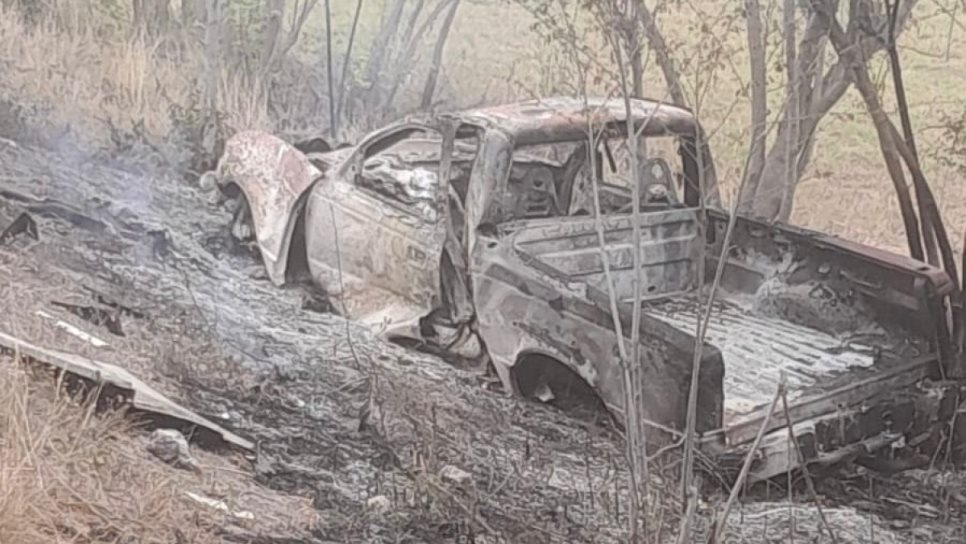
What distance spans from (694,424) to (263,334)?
1.10 meters

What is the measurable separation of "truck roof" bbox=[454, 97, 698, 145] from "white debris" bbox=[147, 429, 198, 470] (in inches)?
47.4

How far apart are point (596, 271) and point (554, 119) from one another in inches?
16.2

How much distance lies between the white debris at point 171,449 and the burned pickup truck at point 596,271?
2.38ft

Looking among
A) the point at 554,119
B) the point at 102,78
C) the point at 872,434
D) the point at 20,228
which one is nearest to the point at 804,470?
the point at 872,434

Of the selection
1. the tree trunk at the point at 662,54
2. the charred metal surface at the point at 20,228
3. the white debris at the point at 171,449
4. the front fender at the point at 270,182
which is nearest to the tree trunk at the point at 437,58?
the front fender at the point at 270,182

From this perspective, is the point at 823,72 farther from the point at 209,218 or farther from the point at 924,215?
the point at 209,218

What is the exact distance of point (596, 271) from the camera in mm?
3447

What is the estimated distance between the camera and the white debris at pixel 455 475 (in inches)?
117

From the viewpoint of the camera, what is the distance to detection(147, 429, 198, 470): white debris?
9.32ft

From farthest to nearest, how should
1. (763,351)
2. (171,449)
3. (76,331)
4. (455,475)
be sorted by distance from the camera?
(763,351) < (76,331) < (455,475) < (171,449)

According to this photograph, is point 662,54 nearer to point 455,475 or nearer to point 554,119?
point 554,119

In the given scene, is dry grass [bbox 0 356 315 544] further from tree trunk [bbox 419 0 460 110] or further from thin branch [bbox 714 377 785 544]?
tree trunk [bbox 419 0 460 110]

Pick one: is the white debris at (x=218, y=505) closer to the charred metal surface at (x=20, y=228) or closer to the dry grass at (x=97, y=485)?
the dry grass at (x=97, y=485)

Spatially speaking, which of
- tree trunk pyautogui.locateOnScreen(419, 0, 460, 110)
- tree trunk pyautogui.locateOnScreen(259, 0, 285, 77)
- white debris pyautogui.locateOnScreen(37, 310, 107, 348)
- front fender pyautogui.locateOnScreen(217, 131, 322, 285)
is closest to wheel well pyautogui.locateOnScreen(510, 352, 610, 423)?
front fender pyautogui.locateOnScreen(217, 131, 322, 285)
